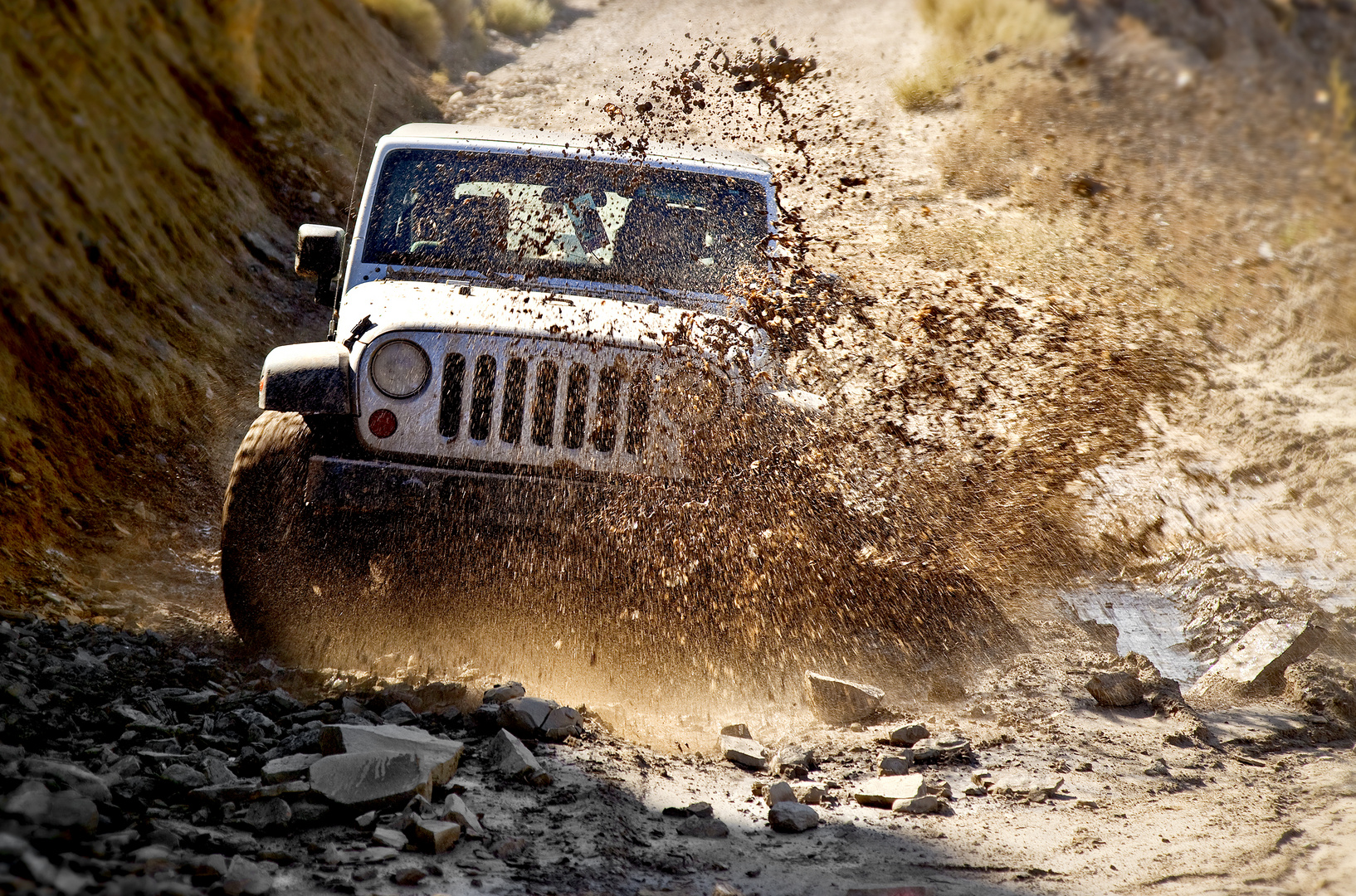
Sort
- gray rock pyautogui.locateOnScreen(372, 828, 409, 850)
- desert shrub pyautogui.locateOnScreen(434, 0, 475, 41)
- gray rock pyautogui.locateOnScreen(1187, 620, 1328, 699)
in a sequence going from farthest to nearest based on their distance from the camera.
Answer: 1. desert shrub pyautogui.locateOnScreen(434, 0, 475, 41)
2. gray rock pyautogui.locateOnScreen(1187, 620, 1328, 699)
3. gray rock pyautogui.locateOnScreen(372, 828, 409, 850)

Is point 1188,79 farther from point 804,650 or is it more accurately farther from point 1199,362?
point 804,650

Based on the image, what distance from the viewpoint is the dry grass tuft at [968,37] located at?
15836 millimetres

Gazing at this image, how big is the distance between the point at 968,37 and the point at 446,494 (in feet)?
54.7

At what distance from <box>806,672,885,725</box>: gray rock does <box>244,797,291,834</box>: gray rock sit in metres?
1.91

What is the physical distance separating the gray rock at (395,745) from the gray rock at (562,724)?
374mm

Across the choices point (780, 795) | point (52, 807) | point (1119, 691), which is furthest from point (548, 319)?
point (1119, 691)

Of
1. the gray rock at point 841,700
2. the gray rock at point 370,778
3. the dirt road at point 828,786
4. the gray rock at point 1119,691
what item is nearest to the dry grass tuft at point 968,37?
the dirt road at point 828,786

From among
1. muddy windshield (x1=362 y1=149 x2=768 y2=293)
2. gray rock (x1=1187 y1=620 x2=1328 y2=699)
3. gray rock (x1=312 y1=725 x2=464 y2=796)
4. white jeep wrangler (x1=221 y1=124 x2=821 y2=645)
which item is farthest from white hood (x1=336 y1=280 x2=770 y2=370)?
gray rock (x1=1187 y1=620 x2=1328 y2=699)

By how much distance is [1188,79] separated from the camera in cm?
1335

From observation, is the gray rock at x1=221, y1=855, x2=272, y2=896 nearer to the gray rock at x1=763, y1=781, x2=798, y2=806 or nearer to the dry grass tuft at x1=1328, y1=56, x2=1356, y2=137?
the gray rock at x1=763, y1=781, x2=798, y2=806

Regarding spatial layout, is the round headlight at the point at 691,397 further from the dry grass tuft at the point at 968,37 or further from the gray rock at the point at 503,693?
the dry grass tuft at the point at 968,37

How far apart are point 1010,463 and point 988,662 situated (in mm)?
1011

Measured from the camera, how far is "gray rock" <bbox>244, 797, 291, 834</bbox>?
2.38 meters

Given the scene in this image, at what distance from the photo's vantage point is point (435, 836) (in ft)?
7.68
